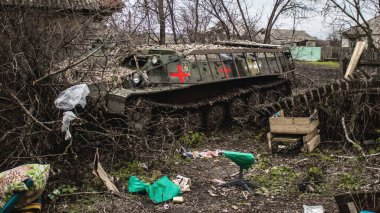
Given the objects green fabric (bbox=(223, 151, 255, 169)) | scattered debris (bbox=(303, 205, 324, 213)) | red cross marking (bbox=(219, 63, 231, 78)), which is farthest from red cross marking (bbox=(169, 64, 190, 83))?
scattered debris (bbox=(303, 205, 324, 213))

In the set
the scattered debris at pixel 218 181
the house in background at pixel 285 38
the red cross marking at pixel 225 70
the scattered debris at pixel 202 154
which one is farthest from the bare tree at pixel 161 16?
the scattered debris at pixel 218 181

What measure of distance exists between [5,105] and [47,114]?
60cm

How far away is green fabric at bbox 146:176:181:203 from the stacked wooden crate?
2.87 meters

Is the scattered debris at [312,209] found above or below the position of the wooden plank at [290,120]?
below

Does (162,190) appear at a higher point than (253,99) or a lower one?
lower

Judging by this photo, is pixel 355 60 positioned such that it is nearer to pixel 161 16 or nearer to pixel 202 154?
pixel 202 154

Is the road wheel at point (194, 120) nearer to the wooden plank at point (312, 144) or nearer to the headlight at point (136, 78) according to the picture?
the headlight at point (136, 78)

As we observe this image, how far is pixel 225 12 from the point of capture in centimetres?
1845

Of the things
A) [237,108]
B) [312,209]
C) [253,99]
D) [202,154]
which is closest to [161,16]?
[253,99]

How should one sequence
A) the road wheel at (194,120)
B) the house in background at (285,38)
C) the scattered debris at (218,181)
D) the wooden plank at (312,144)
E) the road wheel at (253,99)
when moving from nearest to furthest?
the scattered debris at (218,181) < the wooden plank at (312,144) < the road wheel at (194,120) < the road wheel at (253,99) < the house in background at (285,38)

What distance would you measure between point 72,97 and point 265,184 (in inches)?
125

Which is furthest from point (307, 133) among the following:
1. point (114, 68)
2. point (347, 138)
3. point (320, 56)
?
point (320, 56)

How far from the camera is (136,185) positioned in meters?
6.08

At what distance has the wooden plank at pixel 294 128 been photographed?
26.3ft
